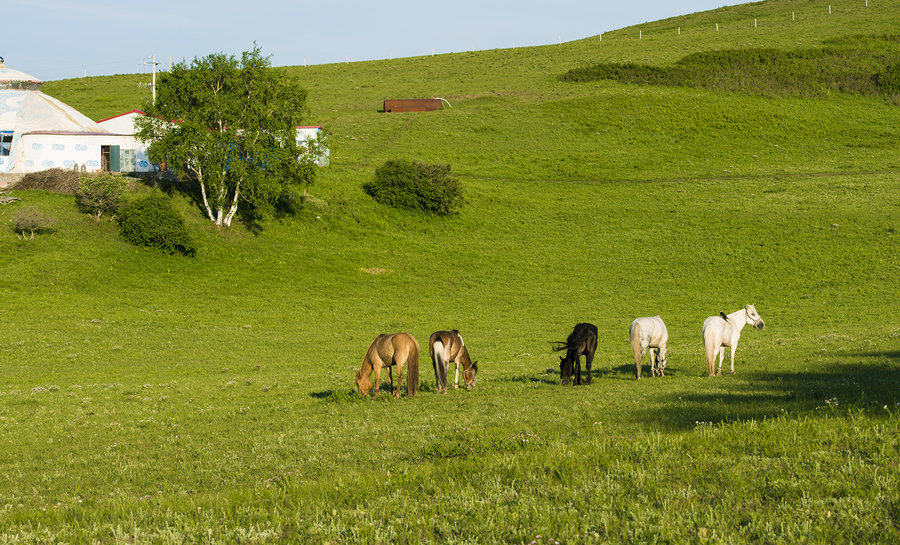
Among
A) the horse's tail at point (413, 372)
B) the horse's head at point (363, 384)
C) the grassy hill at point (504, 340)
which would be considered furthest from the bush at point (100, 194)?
the horse's tail at point (413, 372)

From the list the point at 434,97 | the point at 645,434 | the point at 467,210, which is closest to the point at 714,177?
the point at 467,210

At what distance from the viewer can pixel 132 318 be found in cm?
3862

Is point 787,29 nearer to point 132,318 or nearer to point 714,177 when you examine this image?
point 714,177

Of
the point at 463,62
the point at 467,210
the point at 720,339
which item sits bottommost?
the point at 720,339

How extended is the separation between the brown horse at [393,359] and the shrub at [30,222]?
37.8 metres

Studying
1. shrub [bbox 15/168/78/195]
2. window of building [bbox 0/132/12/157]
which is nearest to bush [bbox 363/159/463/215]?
shrub [bbox 15/168/78/195]

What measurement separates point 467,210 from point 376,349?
4747 cm

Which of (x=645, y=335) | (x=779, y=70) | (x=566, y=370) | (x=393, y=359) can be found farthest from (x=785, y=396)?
(x=779, y=70)

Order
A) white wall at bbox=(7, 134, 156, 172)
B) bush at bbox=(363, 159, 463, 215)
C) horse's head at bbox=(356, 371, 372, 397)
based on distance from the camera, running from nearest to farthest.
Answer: horse's head at bbox=(356, 371, 372, 397), white wall at bbox=(7, 134, 156, 172), bush at bbox=(363, 159, 463, 215)

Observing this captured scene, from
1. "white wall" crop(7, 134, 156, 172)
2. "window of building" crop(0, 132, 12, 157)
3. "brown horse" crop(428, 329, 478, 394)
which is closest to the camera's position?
"brown horse" crop(428, 329, 478, 394)

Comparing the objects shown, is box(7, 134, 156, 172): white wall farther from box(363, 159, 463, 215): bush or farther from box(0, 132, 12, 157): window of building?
box(363, 159, 463, 215): bush

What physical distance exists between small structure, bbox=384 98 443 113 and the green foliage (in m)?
24.9

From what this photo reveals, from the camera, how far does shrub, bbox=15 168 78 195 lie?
5422 cm

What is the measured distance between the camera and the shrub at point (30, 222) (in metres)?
46.4
